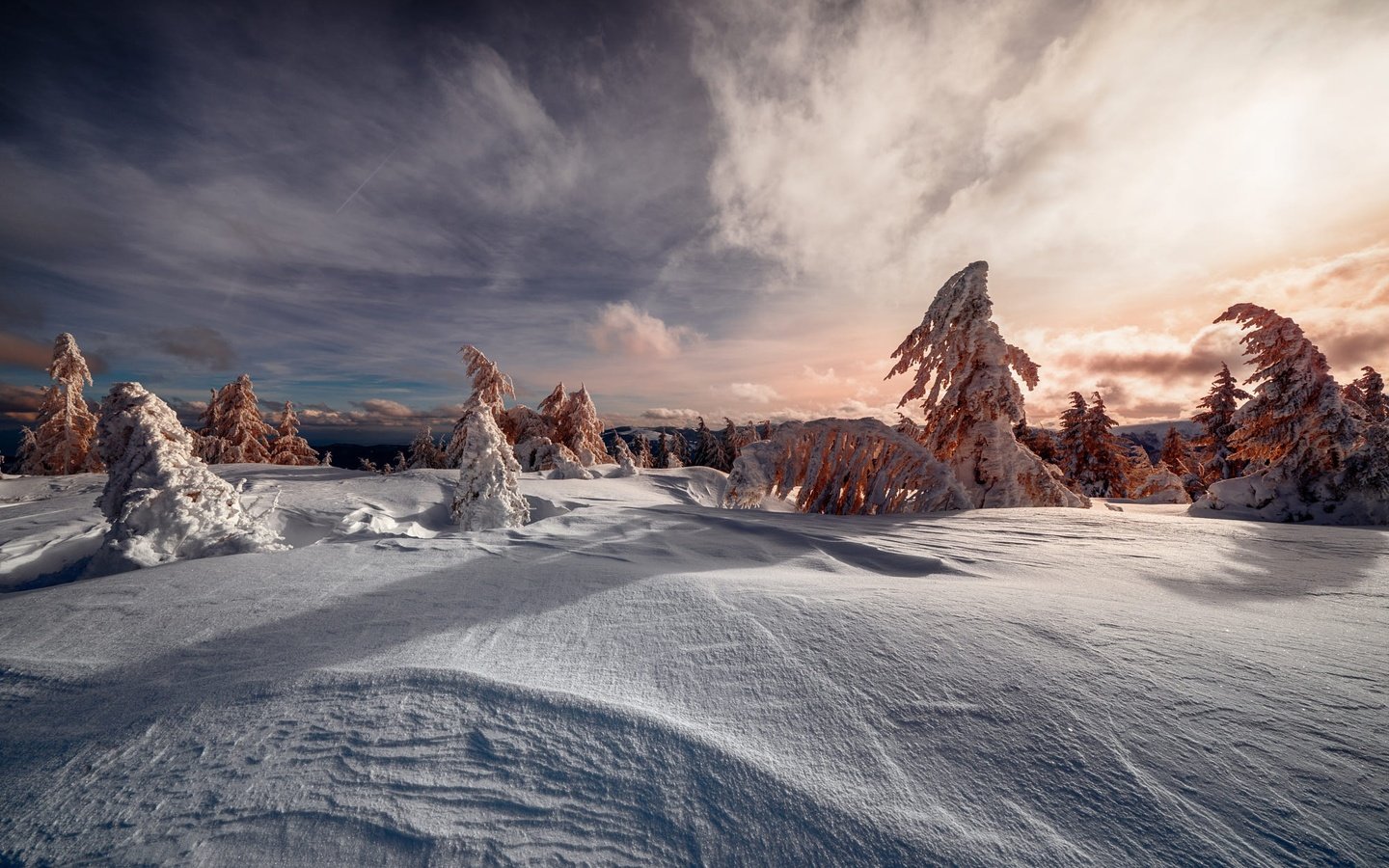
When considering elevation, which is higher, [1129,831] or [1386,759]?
[1386,759]

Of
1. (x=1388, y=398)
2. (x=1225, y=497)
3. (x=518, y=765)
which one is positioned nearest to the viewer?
(x=518, y=765)

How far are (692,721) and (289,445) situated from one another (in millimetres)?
35291

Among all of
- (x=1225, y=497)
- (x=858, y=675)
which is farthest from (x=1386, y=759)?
(x=1225, y=497)

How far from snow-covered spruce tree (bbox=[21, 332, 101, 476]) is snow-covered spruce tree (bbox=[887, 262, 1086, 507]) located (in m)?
→ 32.2

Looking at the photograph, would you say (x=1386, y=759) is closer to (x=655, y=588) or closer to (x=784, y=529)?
(x=655, y=588)

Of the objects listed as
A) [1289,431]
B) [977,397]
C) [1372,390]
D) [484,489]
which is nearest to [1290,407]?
[1289,431]

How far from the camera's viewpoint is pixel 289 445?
A: 2686cm

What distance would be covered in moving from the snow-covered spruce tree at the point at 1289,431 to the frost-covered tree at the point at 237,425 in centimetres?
3701

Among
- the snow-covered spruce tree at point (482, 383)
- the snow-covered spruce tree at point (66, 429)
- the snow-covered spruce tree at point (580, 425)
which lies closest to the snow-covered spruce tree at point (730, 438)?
the snow-covered spruce tree at point (580, 425)

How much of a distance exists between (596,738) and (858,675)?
3.17 ft

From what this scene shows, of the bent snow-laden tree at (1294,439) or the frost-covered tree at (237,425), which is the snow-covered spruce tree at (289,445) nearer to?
the frost-covered tree at (237,425)

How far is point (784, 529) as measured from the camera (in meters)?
4.75

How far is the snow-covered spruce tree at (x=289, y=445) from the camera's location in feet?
86.0

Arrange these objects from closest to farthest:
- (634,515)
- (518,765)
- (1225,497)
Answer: (518,765)
(634,515)
(1225,497)
